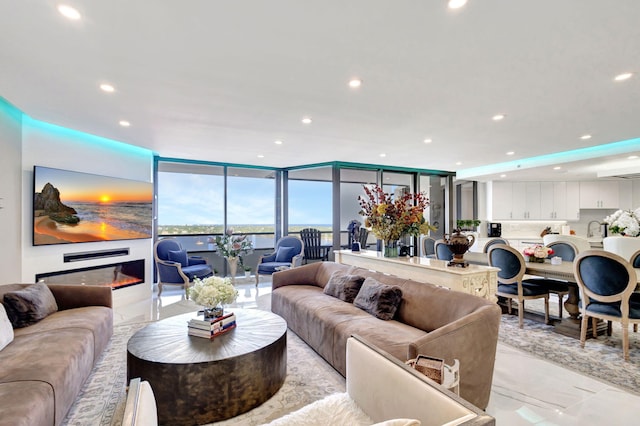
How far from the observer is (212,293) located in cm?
267

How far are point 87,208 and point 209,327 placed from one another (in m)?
3.40

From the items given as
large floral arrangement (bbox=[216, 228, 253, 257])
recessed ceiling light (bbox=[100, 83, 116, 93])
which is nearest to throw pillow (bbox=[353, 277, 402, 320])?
recessed ceiling light (bbox=[100, 83, 116, 93])

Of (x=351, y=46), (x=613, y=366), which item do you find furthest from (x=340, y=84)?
(x=613, y=366)

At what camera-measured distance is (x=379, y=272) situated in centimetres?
377

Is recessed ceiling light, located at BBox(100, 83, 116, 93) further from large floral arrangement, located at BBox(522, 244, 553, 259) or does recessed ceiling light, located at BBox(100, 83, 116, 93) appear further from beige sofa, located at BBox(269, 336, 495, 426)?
large floral arrangement, located at BBox(522, 244, 553, 259)

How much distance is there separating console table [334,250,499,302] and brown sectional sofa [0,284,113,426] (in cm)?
293

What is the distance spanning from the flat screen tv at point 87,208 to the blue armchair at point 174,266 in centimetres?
38

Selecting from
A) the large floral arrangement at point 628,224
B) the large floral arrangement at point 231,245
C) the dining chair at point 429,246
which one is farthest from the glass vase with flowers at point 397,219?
the large floral arrangement at point 231,245

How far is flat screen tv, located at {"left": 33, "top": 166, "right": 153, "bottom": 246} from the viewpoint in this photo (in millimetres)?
4109

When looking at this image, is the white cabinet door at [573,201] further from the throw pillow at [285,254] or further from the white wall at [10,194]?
the white wall at [10,194]

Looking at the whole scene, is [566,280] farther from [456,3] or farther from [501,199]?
[501,199]

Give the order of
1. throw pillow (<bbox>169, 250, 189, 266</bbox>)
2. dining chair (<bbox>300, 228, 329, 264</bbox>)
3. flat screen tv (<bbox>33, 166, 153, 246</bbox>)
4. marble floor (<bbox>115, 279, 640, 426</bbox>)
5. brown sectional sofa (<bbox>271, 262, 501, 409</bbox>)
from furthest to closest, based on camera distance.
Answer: dining chair (<bbox>300, 228, 329, 264</bbox>) < throw pillow (<bbox>169, 250, 189, 266</bbox>) < flat screen tv (<bbox>33, 166, 153, 246</bbox>) < marble floor (<bbox>115, 279, 640, 426</bbox>) < brown sectional sofa (<bbox>271, 262, 501, 409</bbox>)

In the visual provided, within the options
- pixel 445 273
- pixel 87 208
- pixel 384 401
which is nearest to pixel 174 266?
pixel 87 208

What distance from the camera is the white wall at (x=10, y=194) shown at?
3.56m
